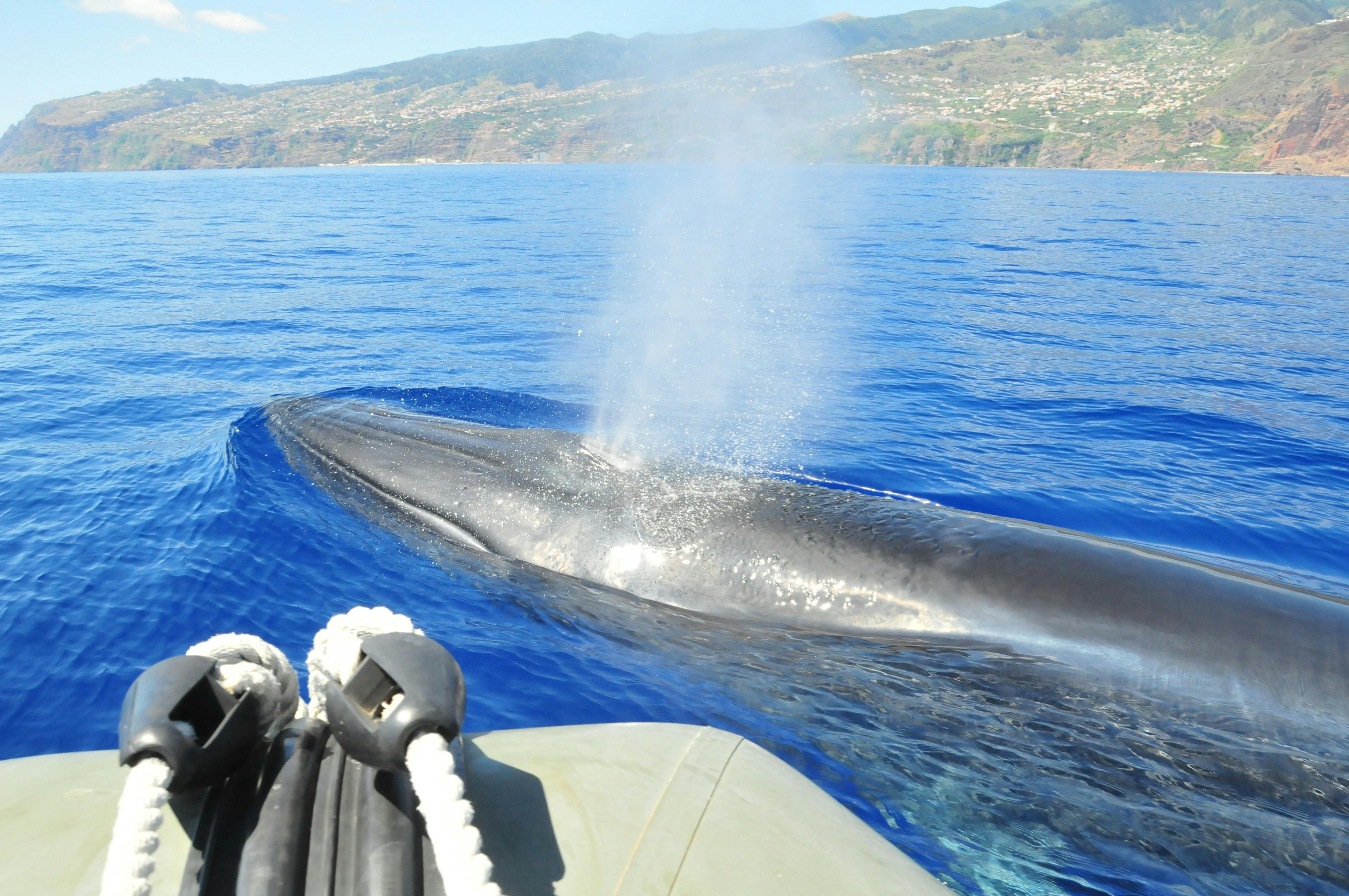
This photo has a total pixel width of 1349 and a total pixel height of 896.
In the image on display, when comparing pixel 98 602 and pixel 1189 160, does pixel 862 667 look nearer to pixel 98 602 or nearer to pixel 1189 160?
pixel 98 602

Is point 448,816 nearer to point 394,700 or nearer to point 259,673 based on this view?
point 394,700

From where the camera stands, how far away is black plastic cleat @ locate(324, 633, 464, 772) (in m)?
2.39

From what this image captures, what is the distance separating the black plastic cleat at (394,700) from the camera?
2.39 metres

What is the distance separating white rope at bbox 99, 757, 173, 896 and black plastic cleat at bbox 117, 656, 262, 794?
7 centimetres

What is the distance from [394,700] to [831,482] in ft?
27.9

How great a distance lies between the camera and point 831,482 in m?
10.6

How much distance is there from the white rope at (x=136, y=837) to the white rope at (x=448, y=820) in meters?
0.59

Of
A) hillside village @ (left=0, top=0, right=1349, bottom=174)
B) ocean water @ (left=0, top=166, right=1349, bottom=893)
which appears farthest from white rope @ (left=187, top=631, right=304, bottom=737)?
hillside village @ (left=0, top=0, right=1349, bottom=174)

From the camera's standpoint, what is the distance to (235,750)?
245cm

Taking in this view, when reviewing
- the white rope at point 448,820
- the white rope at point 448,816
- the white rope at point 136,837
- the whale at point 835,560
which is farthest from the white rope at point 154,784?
the whale at point 835,560

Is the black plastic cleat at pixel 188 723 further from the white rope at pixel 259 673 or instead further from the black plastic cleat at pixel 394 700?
the black plastic cleat at pixel 394 700

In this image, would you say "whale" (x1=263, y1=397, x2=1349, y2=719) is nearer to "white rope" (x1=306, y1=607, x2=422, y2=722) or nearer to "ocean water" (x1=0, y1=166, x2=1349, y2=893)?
"ocean water" (x1=0, y1=166, x2=1349, y2=893)

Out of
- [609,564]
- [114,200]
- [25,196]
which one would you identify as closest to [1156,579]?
[609,564]

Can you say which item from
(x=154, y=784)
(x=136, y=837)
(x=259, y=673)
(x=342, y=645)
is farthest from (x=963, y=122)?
(x=136, y=837)
